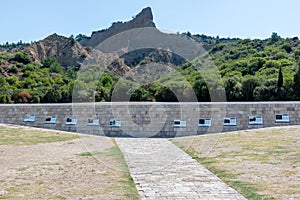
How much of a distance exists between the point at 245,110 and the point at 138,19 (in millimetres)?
34927

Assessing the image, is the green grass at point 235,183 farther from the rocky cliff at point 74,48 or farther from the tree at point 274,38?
the tree at point 274,38

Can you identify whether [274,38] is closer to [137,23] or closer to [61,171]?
[137,23]

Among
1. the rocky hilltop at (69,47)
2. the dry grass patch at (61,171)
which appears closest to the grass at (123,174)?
the dry grass patch at (61,171)

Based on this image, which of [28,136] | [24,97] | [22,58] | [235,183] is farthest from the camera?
[22,58]

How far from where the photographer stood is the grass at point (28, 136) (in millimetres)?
10348

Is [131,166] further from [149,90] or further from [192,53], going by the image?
[192,53]

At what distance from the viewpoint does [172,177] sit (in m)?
6.16

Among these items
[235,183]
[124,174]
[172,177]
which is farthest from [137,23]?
[235,183]

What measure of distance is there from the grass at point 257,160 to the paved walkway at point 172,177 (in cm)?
24

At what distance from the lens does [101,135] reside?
43.4 ft

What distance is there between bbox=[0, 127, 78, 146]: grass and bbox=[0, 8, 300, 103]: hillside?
5.95 meters

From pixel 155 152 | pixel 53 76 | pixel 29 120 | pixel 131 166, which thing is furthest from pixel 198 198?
pixel 53 76

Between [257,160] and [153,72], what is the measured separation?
55.2 feet

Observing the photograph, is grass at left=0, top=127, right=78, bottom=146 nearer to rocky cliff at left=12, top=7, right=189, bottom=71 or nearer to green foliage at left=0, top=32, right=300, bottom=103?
green foliage at left=0, top=32, right=300, bottom=103
